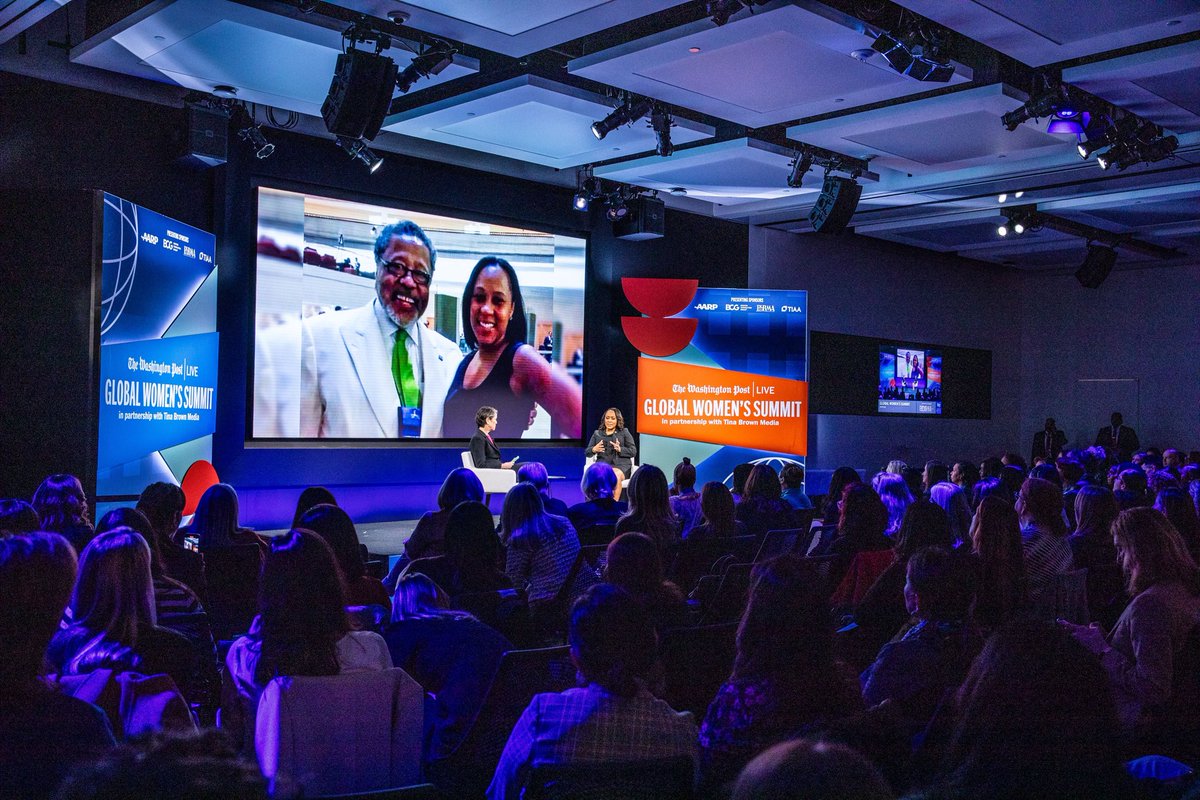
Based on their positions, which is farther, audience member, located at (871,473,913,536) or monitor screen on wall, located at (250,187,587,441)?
monitor screen on wall, located at (250,187,587,441)

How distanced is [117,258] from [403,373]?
11.3 ft

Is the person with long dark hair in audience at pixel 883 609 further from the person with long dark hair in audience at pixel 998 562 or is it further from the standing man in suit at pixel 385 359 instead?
the standing man in suit at pixel 385 359

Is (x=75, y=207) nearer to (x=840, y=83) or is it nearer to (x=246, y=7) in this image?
(x=246, y=7)

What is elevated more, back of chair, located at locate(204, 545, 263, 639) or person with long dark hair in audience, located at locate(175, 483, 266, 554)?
person with long dark hair in audience, located at locate(175, 483, 266, 554)

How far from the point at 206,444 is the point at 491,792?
6650mm

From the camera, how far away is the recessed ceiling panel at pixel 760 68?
6.17m

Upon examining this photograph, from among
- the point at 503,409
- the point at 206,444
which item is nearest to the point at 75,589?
the point at 206,444

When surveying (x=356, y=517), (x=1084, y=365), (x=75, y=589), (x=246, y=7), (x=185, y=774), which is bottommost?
(x=356, y=517)

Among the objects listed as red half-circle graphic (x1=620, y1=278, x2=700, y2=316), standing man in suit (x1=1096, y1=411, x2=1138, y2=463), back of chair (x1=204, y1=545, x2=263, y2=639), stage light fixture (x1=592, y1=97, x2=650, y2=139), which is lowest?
back of chair (x1=204, y1=545, x2=263, y2=639)

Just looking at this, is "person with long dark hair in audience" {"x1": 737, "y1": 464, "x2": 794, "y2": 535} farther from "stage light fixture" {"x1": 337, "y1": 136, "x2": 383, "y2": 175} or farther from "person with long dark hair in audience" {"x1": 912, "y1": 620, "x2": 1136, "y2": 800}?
"person with long dark hair in audience" {"x1": 912, "y1": 620, "x2": 1136, "y2": 800}

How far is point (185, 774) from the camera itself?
84 cm

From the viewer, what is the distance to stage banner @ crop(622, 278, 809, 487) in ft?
37.6

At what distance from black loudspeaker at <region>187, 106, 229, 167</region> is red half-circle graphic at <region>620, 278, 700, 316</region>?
479 centimetres

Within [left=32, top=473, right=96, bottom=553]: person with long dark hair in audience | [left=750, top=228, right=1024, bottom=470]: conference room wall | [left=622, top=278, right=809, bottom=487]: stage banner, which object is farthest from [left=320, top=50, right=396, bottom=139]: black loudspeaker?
[left=750, top=228, right=1024, bottom=470]: conference room wall
